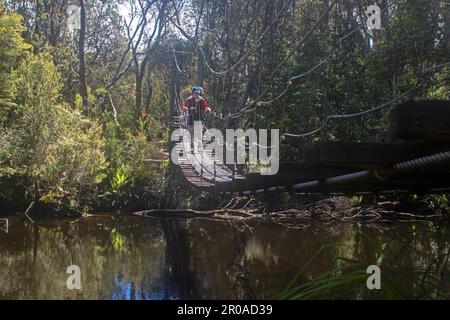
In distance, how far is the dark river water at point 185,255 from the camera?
4.77 meters

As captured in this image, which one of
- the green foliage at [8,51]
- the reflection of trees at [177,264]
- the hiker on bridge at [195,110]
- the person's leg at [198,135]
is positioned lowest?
the reflection of trees at [177,264]

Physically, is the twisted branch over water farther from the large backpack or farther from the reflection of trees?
the large backpack

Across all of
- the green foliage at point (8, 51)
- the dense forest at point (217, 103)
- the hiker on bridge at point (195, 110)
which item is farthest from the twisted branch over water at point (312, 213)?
the green foliage at point (8, 51)

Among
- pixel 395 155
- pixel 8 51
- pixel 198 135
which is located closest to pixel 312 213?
pixel 198 135

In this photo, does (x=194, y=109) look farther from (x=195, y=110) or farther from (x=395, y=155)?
(x=395, y=155)

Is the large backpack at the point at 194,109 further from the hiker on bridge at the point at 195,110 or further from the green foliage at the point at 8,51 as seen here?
the green foliage at the point at 8,51

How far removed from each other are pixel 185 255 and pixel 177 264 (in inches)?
22.2

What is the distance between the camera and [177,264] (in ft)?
19.7

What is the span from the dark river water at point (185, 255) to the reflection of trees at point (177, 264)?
11mm

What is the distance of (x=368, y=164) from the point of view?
189 cm
